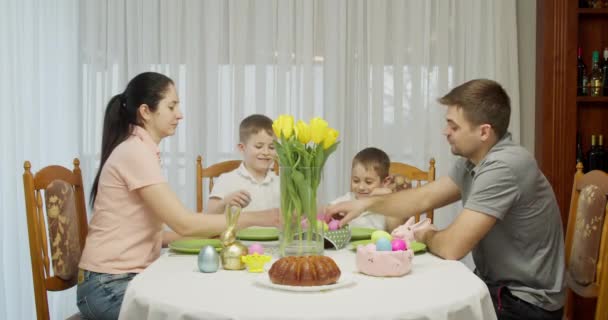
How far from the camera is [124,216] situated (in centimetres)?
238

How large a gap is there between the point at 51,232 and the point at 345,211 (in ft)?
3.21

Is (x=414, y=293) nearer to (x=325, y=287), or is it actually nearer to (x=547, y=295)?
(x=325, y=287)

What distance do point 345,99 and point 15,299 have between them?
90.0 inches

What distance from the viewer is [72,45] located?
4.55m

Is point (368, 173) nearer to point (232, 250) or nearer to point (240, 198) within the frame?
point (240, 198)

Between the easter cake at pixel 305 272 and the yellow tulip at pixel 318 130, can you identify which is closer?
the easter cake at pixel 305 272

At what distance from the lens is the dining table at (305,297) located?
1.48m

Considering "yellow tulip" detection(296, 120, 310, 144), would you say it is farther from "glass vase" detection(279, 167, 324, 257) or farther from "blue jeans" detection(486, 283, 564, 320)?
"blue jeans" detection(486, 283, 564, 320)

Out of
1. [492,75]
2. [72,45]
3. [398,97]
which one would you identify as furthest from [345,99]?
[72,45]

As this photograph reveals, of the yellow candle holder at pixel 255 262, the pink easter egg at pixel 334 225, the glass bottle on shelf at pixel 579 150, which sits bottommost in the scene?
the yellow candle holder at pixel 255 262

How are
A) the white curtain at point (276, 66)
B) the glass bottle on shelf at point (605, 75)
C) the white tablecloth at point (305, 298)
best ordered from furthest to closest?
the white curtain at point (276, 66)
the glass bottle on shelf at point (605, 75)
the white tablecloth at point (305, 298)

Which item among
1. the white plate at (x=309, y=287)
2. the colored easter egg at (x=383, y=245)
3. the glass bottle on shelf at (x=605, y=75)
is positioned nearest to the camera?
the white plate at (x=309, y=287)

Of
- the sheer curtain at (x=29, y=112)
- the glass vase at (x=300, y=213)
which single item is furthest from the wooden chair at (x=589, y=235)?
the sheer curtain at (x=29, y=112)

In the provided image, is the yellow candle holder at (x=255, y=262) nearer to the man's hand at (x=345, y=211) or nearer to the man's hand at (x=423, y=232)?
the man's hand at (x=345, y=211)
